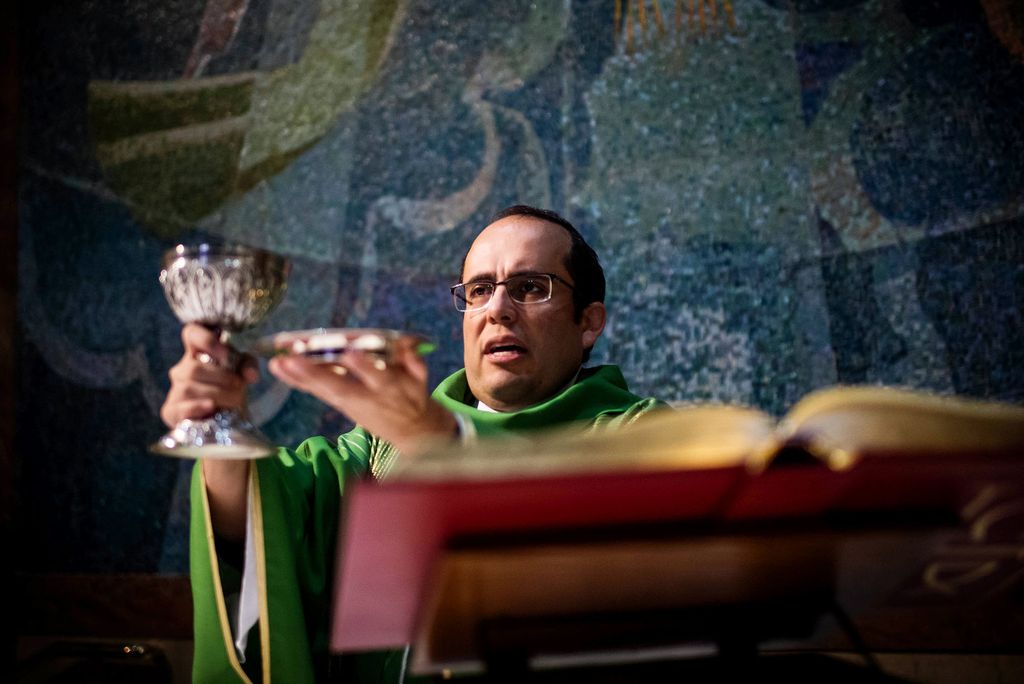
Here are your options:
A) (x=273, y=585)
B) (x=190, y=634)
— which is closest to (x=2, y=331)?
(x=190, y=634)

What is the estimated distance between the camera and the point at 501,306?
2795 millimetres

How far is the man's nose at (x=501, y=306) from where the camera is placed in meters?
2.79

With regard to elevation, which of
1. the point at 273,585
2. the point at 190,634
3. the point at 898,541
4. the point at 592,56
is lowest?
the point at 190,634

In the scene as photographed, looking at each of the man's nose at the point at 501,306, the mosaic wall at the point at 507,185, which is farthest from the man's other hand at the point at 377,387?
the mosaic wall at the point at 507,185

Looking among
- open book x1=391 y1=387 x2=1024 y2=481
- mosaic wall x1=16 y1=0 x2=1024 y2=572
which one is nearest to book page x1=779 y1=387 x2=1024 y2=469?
open book x1=391 y1=387 x2=1024 y2=481

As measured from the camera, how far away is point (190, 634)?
11.3ft

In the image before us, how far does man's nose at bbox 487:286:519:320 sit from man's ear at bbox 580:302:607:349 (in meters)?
0.30

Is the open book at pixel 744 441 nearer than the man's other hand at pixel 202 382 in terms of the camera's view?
Yes

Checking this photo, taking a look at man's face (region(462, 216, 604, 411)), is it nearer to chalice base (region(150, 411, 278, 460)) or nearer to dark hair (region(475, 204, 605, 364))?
dark hair (region(475, 204, 605, 364))

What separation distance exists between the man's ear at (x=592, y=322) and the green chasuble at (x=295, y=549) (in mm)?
351

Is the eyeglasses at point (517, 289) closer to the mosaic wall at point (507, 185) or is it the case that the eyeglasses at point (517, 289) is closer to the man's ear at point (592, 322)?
the man's ear at point (592, 322)

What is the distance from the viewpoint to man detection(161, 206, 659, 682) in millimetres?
1339

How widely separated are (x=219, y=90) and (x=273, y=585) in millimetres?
2497

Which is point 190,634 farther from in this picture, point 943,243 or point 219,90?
point 943,243
